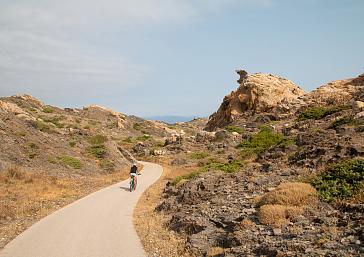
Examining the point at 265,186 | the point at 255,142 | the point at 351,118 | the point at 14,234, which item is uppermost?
the point at 351,118

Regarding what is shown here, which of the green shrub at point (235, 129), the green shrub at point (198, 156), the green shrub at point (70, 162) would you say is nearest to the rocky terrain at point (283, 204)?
the green shrub at point (70, 162)

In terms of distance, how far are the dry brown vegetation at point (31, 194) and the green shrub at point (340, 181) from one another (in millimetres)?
10192

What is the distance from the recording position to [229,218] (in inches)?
450

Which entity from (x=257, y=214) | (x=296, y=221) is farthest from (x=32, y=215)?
(x=296, y=221)

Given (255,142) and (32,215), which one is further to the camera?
(255,142)

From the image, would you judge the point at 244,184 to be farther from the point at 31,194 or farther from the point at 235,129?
the point at 235,129

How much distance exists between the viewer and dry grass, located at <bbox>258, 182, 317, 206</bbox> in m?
10.8

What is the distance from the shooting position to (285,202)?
10914 mm

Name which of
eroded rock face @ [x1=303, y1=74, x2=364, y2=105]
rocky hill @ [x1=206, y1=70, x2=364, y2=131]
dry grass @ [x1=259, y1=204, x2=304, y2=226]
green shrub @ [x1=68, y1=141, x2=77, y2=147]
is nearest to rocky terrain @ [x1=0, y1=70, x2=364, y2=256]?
dry grass @ [x1=259, y1=204, x2=304, y2=226]

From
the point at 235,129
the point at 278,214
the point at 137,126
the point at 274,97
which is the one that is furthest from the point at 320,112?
the point at 137,126

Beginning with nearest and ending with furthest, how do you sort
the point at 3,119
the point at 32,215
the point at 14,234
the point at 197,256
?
1. the point at 197,256
2. the point at 14,234
3. the point at 32,215
4. the point at 3,119

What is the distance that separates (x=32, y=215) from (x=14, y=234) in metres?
3.04

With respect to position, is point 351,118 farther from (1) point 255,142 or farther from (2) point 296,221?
(2) point 296,221

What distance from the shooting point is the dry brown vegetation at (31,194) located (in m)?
14.1
